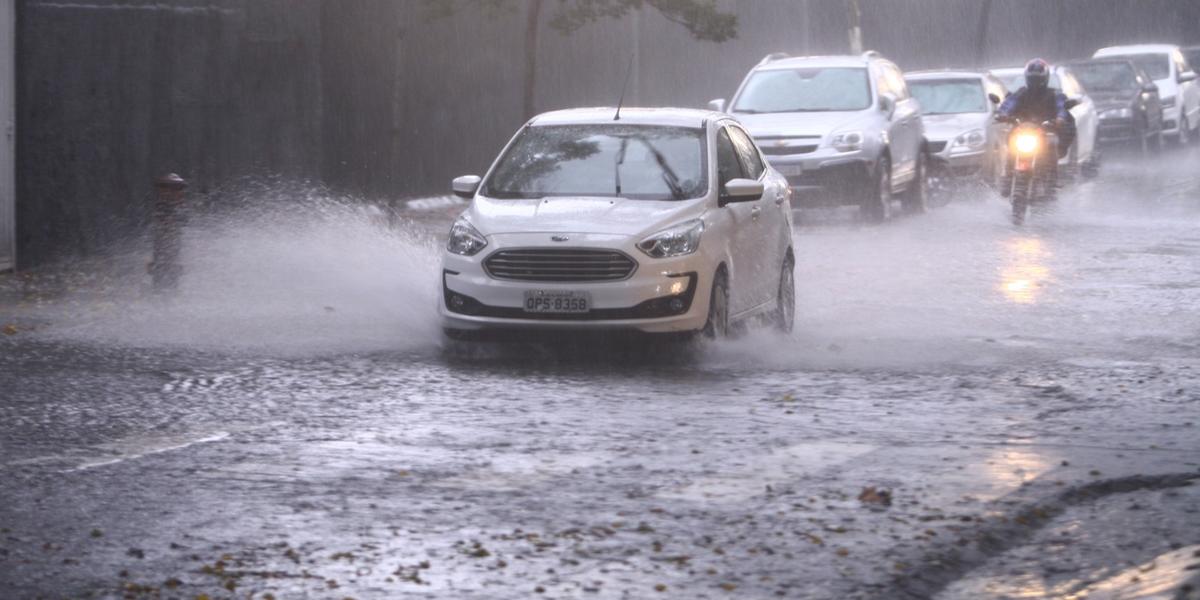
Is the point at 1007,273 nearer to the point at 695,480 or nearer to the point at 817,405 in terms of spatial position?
the point at 817,405

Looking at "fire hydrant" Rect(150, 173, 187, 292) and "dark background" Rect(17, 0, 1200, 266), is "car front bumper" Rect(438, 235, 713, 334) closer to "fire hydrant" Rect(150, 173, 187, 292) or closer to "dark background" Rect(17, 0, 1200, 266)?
"fire hydrant" Rect(150, 173, 187, 292)

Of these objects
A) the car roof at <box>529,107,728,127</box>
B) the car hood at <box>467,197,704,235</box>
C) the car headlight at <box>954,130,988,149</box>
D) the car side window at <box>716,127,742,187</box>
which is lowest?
the car headlight at <box>954,130,988,149</box>

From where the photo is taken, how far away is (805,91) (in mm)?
24188

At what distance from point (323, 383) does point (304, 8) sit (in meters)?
11.3

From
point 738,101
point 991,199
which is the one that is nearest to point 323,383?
point 738,101

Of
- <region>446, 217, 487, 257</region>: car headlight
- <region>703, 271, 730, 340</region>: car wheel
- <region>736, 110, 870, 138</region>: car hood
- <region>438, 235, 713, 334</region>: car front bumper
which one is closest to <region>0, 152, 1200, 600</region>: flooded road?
<region>703, 271, 730, 340</region>: car wheel

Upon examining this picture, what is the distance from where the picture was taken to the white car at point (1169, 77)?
40281mm

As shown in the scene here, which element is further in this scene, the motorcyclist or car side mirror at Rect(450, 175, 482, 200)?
the motorcyclist

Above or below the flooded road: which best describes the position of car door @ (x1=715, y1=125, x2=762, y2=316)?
above

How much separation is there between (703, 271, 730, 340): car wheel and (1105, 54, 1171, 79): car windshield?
30338 mm

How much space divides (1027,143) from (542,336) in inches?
481

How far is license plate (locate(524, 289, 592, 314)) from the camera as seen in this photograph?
38.8 ft

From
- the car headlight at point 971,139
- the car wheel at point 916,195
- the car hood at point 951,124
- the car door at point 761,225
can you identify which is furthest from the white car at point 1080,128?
the car door at point 761,225

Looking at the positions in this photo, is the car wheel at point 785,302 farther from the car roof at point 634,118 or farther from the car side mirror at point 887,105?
the car side mirror at point 887,105
